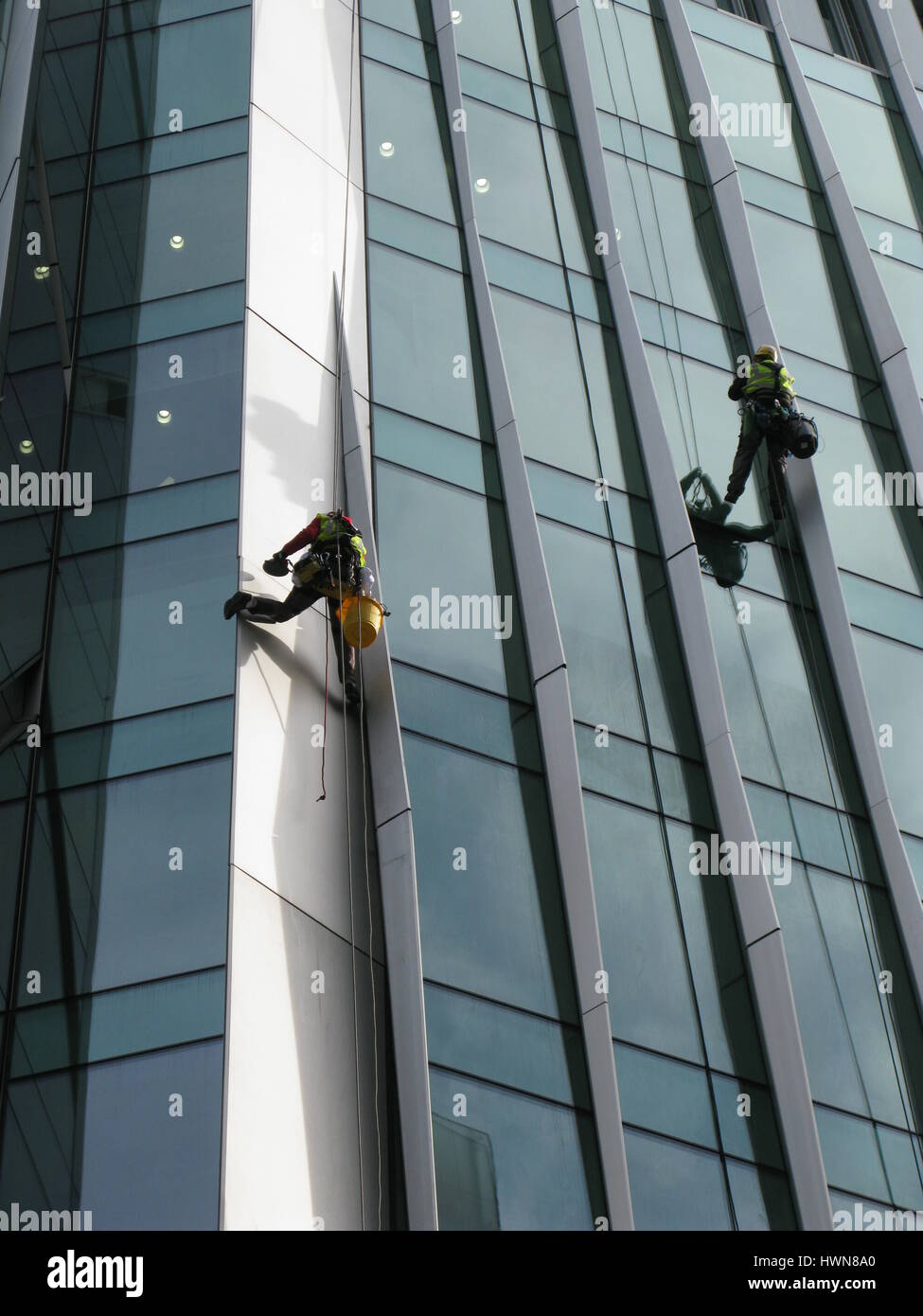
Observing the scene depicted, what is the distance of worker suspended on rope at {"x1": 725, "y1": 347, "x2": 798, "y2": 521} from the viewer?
18.8 m

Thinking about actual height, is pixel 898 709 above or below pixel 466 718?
above

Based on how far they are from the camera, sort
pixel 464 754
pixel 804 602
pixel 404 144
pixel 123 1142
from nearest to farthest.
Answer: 1. pixel 123 1142
2. pixel 464 754
3. pixel 804 602
4. pixel 404 144

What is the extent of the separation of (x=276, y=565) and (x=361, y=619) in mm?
865

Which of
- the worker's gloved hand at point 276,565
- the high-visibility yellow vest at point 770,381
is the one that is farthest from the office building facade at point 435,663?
the high-visibility yellow vest at point 770,381

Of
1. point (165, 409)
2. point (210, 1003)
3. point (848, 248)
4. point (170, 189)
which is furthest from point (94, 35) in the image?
point (210, 1003)

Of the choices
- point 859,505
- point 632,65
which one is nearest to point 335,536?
point 859,505

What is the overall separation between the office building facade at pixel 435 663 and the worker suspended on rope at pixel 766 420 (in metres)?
0.36

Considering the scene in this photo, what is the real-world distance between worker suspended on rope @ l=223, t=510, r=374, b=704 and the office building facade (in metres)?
0.32

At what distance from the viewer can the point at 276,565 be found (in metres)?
15.0

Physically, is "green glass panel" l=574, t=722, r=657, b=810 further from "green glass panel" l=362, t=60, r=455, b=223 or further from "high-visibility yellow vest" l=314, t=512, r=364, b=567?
"green glass panel" l=362, t=60, r=455, b=223

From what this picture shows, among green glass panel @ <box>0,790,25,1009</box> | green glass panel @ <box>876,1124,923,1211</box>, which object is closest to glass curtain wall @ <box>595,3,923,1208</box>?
green glass panel @ <box>876,1124,923,1211</box>

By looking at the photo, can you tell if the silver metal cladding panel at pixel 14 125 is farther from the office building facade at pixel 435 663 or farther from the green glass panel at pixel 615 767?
the green glass panel at pixel 615 767

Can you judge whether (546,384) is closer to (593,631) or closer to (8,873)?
(593,631)

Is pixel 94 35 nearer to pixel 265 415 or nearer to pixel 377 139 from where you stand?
pixel 377 139
